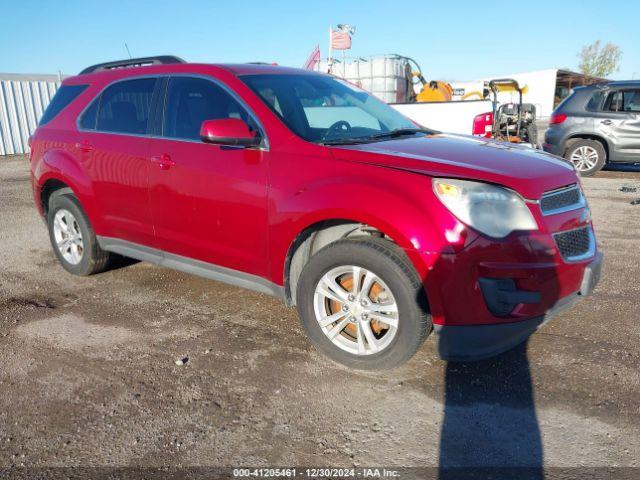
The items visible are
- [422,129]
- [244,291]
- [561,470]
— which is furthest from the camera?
[244,291]

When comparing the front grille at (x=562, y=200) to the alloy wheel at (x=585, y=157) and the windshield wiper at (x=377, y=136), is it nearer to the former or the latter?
the windshield wiper at (x=377, y=136)

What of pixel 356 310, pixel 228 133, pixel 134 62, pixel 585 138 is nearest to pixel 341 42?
pixel 585 138

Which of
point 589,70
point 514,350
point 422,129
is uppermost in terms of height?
point 589,70

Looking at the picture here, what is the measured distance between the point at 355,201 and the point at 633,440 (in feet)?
5.72

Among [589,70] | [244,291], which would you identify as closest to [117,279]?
[244,291]

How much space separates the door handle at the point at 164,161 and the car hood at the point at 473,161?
4.26 ft

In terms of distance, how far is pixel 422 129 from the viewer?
4008 millimetres

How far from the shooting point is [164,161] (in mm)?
3652

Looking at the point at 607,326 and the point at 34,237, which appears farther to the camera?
the point at 34,237

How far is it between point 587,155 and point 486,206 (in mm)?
8651

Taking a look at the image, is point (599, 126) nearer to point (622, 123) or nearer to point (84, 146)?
point (622, 123)

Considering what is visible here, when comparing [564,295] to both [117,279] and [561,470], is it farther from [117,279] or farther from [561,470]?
[117,279]

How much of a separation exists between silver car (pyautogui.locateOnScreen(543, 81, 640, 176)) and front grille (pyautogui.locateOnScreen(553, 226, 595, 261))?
7749 millimetres

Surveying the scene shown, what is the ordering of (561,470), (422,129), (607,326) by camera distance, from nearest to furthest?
1. (561,470)
2. (607,326)
3. (422,129)
